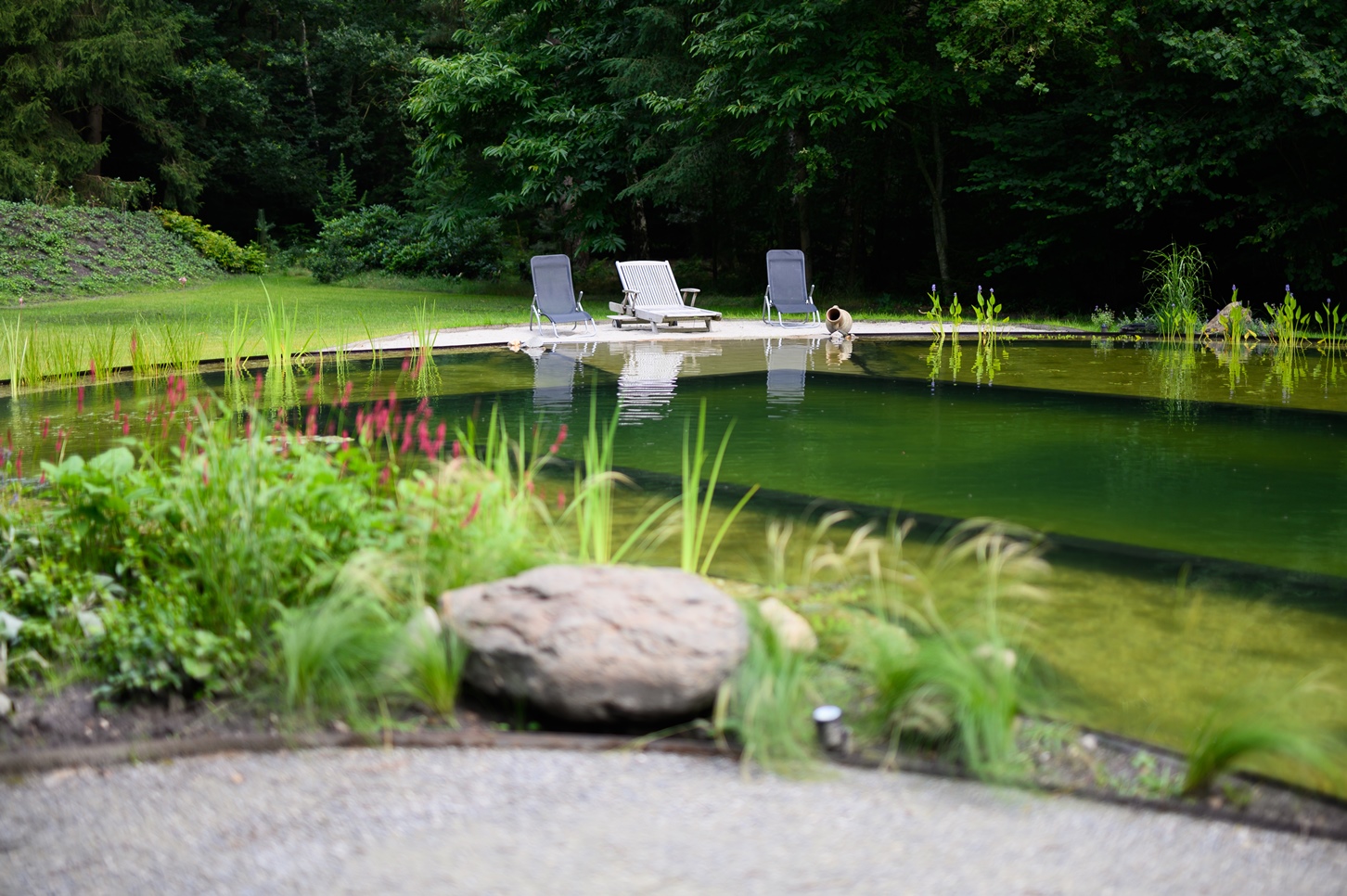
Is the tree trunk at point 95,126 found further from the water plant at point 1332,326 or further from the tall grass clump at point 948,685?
the tall grass clump at point 948,685

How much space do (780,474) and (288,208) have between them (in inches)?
1076

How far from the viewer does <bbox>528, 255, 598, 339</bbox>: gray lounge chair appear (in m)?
13.0

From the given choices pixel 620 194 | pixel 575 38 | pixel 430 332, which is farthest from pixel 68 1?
pixel 430 332

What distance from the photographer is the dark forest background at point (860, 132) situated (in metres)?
14.0

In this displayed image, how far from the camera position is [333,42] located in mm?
28000

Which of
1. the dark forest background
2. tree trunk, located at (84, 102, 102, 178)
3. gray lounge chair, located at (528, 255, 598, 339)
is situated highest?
tree trunk, located at (84, 102, 102, 178)

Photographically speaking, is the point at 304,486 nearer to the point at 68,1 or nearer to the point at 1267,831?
the point at 1267,831

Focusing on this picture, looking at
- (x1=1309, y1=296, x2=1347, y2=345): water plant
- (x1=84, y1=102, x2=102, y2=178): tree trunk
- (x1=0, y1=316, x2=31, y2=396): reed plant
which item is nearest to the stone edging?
(x1=0, y1=316, x2=31, y2=396): reed plant

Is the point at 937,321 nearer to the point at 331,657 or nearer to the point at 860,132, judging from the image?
the point at 860,132

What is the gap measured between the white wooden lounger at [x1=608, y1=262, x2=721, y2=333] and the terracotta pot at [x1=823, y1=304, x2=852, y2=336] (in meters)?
1.29

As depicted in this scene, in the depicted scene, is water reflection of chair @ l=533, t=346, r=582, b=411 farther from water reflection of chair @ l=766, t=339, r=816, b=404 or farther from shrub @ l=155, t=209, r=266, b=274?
shrub @ l=155, t=209, r=266, b=274

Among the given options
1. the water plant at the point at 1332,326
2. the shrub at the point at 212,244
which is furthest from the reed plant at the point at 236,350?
the shrub at the point at 212,244

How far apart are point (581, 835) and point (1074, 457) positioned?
15.8 ft

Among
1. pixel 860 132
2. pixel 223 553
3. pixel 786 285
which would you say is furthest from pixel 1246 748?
pixel 860 132
